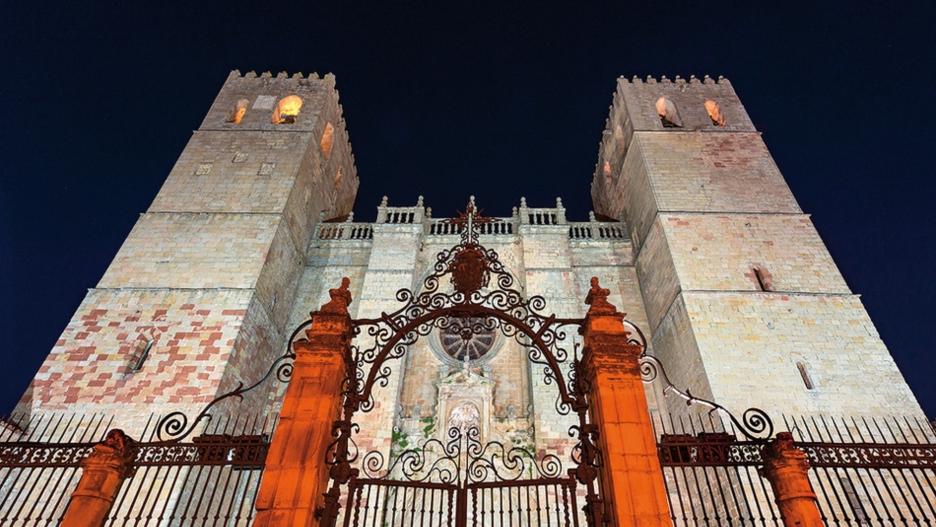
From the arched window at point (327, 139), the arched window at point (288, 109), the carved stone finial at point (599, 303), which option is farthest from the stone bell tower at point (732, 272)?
the arched window at point (288, 109)

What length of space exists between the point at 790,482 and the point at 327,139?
17692mm

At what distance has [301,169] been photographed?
15227 millimetres

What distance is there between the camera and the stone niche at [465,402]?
464 inches

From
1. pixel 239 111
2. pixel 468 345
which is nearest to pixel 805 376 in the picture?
pixel 468 345

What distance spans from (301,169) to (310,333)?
10.9 meters

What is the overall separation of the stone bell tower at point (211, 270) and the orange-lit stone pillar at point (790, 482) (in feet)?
31.6

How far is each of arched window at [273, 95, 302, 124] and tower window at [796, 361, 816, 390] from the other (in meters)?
16.7

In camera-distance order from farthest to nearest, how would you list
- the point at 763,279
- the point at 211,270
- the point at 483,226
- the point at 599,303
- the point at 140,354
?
1. the point at 483,226
2. the point at 211,270
3. the point at 763,279
4. the point at 140,354
5. the point at 599,303

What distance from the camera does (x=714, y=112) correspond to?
17.2 metres

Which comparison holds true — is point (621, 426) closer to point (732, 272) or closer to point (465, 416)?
point (465, 416)

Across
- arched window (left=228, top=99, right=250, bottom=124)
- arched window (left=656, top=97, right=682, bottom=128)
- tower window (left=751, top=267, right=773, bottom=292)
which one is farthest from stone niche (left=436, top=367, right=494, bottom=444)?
arched window (left=228, top=99, right=250, bottom=124)

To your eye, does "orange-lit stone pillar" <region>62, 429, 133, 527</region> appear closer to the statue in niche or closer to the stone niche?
the stone niche

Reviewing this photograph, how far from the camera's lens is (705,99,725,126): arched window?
16750mm

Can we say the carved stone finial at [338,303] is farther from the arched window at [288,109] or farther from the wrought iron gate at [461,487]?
the arched window at [288,109]
